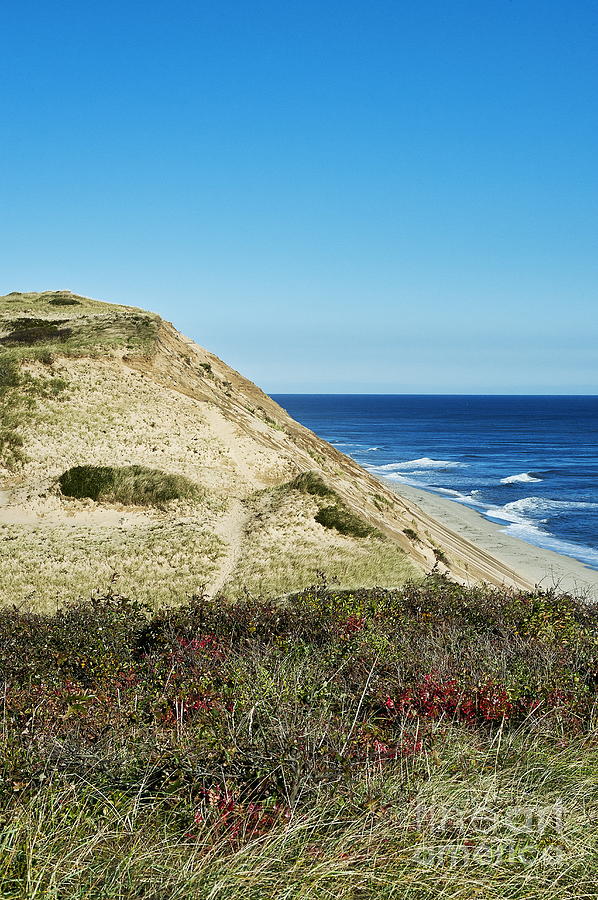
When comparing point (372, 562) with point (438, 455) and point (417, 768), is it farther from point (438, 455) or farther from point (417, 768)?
point (438, 455)

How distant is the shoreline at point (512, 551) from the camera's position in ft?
118

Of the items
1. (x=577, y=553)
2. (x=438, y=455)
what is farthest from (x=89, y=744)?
(x=438, y=455)

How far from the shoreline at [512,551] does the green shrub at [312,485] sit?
404 inches

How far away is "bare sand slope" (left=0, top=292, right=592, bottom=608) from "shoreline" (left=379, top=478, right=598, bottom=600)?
→ 0.87 meters

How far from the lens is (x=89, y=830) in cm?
479

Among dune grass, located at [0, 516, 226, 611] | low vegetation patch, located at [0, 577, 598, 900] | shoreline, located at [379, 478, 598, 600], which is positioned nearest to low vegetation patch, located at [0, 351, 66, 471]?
dune grass, located at [0, 516, 226, 611]

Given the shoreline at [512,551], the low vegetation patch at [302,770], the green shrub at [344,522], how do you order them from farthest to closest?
the shoreline at [512,551] → the green shrub at [344,522] → the low vegetation patch at [302,770]

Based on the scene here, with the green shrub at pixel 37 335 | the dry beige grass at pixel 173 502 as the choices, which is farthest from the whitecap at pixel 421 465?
the green shrub at pixel 37 335

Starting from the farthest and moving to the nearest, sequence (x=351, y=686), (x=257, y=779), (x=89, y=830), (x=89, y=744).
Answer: (x=351, y=686), (x=89, y=744), (x=257, y=779), (x=89, y=830)

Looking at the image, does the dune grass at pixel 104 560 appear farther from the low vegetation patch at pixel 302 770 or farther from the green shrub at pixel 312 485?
the low vegetation patch at pixel 302 770

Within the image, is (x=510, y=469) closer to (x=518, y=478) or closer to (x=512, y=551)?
(x=518, y=478)

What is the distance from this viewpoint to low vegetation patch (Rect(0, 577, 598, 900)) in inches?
169

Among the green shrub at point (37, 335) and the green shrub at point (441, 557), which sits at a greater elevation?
the green shrub at point (37, 335)

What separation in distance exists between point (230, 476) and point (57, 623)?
20.5 m
